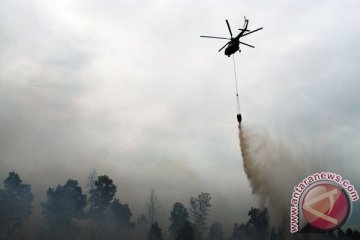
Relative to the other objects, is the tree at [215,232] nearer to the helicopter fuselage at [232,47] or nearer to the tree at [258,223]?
the tree at [258,223]

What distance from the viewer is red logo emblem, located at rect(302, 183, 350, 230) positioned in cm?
4619

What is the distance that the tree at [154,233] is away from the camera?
400ft

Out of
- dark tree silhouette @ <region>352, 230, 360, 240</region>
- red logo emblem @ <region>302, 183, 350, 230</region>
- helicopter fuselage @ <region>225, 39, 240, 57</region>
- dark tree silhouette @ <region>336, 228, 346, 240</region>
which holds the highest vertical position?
helicopter fuselage @ <region>225, 39, 240, 57</region>

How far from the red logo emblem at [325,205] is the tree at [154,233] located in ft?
271

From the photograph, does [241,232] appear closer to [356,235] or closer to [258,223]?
[258,223]

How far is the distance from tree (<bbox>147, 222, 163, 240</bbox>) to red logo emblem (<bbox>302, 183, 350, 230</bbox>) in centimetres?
8247

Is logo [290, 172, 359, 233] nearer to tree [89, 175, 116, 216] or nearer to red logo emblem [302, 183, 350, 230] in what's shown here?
red logo emblem [302, 183, 350, 230]

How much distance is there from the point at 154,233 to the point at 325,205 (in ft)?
278

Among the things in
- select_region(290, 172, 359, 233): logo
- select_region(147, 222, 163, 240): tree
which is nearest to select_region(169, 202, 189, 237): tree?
select_region(147, 222, 163, 240): tree

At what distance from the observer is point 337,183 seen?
46.8m

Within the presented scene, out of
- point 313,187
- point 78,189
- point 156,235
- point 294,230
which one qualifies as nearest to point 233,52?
point 313,187

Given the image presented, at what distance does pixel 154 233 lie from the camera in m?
123

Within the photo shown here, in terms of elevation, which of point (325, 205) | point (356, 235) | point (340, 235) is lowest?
point (325, 205)

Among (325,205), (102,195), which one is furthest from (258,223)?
(325,205)
